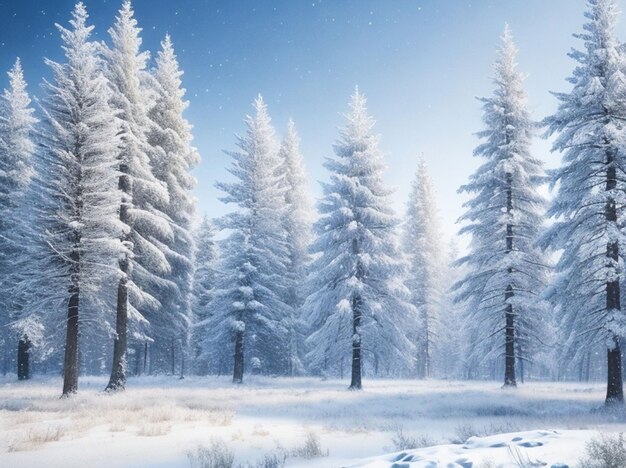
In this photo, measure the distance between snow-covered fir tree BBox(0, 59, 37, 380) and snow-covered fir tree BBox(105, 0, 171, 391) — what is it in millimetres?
7495

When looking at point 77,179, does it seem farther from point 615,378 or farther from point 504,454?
point 615,378

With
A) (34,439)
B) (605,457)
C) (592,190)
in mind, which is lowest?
(34,439)

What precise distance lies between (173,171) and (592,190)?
19.8 meters

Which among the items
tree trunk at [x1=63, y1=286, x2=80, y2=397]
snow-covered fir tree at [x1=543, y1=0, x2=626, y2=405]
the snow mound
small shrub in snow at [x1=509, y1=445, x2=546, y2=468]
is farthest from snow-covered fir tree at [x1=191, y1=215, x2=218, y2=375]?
small shrub in snow at [x1=509, y1=445, x2=546, y2=468]

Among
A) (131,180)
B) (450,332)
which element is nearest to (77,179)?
(131,180)

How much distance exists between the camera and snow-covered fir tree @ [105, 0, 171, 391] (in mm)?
17812

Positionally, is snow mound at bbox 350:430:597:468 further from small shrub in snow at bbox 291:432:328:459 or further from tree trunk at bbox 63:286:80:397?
tree trunk at bbox 63:286:80:397

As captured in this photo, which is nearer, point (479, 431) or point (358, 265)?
point (479, 431)

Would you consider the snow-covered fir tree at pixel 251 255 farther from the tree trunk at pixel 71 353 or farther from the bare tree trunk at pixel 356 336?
the tree trunk at pixel 71 353

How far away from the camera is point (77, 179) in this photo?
16.1 meters

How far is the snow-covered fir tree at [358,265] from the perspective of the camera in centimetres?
2256

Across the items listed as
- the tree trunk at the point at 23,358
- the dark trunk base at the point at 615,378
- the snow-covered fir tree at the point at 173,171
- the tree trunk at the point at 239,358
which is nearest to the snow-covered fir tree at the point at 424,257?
the tree trunk at the point at 239,358

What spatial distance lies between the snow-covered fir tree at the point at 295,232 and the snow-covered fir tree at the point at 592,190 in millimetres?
16343

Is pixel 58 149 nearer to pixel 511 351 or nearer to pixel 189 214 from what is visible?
pixel 189 214
